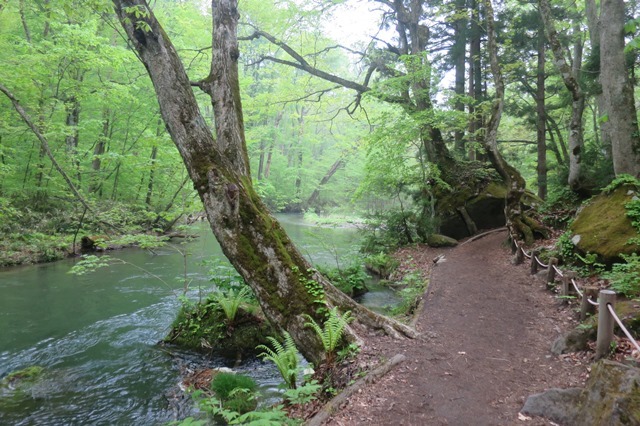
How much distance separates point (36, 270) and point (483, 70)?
68.1ft

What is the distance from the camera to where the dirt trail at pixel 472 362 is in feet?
12.0

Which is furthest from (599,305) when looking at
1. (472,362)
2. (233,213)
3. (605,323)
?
(233,213)

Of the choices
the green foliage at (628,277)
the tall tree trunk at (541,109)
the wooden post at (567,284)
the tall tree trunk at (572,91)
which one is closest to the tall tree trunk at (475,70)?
the tall tree trunk at (541,109)

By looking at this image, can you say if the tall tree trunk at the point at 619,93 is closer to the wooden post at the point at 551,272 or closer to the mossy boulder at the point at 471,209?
the wooden post at the point at 551,272

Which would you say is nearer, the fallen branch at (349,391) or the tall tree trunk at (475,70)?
the fallen branch at (349,391)

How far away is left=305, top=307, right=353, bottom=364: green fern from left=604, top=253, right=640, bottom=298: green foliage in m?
4.03

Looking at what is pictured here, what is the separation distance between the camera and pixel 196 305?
7.94m

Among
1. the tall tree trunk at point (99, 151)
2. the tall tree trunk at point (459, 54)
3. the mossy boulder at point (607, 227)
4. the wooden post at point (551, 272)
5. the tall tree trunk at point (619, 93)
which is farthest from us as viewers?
the tall tree trunk at point (99, 151)

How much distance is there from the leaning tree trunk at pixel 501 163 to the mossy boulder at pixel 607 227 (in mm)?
2826

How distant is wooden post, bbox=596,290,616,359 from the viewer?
3945 mm

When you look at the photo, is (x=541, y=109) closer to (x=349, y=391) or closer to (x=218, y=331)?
(x=218, y=331)

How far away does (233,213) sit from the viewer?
5.20 meters

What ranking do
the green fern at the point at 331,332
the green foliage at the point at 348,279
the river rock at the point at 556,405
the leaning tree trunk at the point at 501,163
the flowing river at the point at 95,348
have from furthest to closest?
the leaning tree trunk at the point at 501,163
the green foliage at the point at 348,279
the flowing river at the point at 95,348
the green fern at the point at 331,332
the river rock at the point at 556,405

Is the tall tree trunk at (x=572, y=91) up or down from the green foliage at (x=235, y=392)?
up
